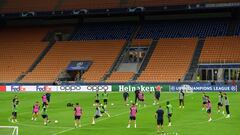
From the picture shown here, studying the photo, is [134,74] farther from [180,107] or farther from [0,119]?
[0,119]

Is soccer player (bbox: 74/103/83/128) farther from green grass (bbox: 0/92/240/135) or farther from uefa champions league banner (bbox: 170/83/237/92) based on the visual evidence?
uefa champions league banner (bbox: 170/83/237/92)

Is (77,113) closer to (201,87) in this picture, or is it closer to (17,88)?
(201,87)

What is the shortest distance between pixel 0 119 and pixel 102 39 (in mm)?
45795

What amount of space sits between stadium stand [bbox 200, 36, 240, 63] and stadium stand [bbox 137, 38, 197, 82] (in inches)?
87.3

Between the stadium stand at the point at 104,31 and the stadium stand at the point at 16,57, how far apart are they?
7007 mm

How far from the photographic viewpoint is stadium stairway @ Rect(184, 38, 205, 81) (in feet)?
229

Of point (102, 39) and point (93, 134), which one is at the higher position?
point (102, 39)

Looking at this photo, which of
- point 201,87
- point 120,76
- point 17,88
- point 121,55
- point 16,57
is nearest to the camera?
point 201,87

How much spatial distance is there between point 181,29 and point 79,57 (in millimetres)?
17280

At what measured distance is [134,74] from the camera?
73812 mm

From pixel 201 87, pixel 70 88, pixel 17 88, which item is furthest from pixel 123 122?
pixel 17 88

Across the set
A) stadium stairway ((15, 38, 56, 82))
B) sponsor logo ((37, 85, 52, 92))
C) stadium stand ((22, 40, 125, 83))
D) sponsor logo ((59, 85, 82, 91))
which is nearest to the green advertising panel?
sponsor logo ((59, 85, 82, 91))

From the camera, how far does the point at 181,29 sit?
81438 mm

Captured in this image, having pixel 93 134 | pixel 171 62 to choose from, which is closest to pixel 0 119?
pixel 93 134
